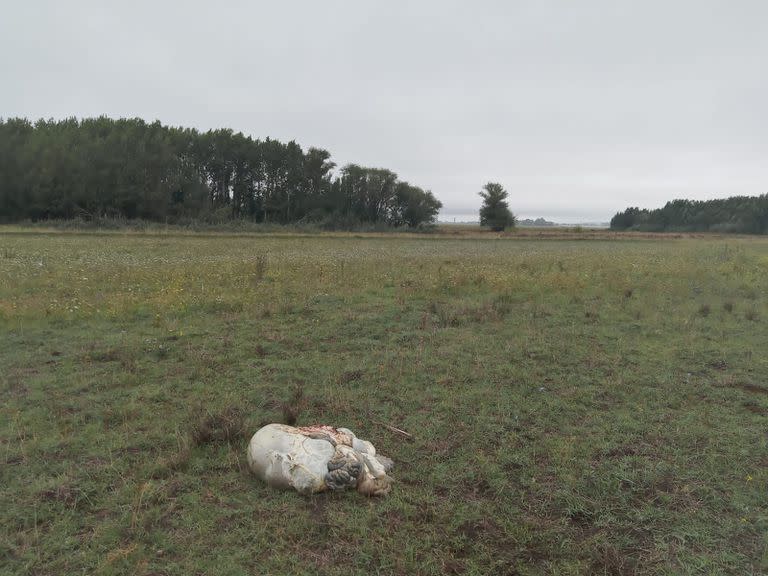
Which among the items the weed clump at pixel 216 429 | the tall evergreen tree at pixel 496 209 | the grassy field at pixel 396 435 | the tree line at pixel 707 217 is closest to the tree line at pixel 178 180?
the tall evergreen tree at pixel 496 209

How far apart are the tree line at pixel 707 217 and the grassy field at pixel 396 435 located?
11995cm

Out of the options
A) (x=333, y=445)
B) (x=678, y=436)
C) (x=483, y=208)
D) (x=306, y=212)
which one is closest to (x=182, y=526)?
(x=333, y=445)

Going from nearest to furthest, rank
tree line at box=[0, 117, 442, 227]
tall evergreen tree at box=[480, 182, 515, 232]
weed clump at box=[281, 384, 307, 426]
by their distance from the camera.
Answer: weed clump at box=[281, 384, 307, 426]
tree line at box=[0, 117, 442, 227]
tall evergreen tree at box=[480, 182, 515, 232]

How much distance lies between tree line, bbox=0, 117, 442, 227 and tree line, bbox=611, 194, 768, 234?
231 feet

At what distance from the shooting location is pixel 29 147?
52.6 metres

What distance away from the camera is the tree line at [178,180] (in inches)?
2026

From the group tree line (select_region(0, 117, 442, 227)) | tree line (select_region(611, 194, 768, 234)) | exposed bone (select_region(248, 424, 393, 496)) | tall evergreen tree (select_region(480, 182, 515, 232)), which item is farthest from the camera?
tree line (select_region(611, 194, 768, 234))

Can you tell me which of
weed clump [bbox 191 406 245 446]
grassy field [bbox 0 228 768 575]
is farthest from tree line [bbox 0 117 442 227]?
weed clump [bbox 191 406 245 446]

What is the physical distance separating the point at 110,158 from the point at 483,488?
216ft

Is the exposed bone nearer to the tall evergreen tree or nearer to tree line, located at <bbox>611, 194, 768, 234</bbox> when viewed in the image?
the tall evergreen tree

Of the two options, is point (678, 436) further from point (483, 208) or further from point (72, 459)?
point (483, 208)

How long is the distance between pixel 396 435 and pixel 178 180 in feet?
219

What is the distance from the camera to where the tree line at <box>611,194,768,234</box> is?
331 ft

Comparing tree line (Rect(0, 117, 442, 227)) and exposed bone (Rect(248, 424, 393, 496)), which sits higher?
tree line (Rect(0, 117, 442, 227))
